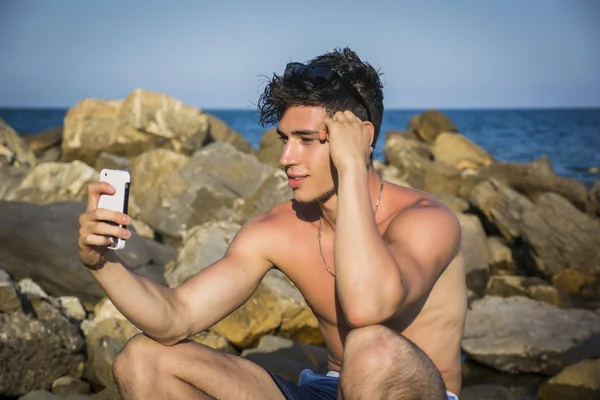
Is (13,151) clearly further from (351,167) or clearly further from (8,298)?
(351,167)

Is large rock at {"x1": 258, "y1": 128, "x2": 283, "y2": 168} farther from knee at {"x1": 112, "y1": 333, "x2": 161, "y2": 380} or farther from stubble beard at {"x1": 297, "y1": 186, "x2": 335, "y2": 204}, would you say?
knee at {"x1": 112, "y1": 333, "x2": 161, "y2": 380}

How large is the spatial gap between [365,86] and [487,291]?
17.7ft

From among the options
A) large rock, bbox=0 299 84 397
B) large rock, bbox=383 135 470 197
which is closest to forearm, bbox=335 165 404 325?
large rock, bbox=0 299 84 397

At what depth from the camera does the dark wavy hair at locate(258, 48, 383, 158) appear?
12.0ft

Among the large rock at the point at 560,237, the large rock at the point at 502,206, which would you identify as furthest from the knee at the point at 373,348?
the large rock at the point at 502,206

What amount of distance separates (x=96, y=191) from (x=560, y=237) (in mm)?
7894

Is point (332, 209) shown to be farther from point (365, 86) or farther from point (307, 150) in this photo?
point (365, 86)

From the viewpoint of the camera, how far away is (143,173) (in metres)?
11.4

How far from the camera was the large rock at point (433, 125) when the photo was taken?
24516 millimetres

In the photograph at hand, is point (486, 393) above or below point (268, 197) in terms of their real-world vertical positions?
below

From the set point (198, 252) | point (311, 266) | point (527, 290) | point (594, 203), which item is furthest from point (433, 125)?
point (311, 266)

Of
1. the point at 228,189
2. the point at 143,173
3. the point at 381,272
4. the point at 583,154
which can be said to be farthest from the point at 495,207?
the point at 583,154

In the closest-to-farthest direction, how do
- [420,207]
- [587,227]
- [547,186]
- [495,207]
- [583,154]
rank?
[420,207] → [587,227] → [495,207] → [547,186] → [583,154]

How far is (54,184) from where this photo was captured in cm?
1044
